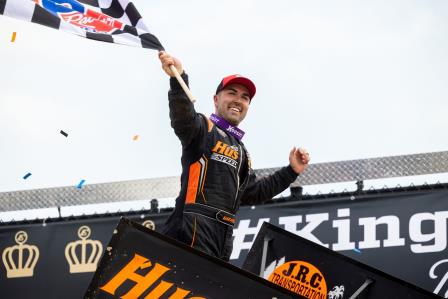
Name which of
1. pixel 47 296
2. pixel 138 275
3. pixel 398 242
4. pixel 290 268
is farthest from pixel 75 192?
pixel 138 275

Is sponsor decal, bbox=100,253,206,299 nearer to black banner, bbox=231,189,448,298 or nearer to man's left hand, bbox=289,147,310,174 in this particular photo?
man's left hand, bbox=289,147,310,174

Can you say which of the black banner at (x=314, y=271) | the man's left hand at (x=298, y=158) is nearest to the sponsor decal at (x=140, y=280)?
the black banner at (x=314, y=271)

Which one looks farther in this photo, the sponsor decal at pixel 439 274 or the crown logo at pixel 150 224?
the crown logo at pixel 150 224

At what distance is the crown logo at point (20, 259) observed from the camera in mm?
8602

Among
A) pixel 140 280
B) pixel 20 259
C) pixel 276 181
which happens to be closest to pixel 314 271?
pixel 276 181

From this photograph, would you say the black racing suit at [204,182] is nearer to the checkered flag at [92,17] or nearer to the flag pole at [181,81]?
the flag pole at [181,81]

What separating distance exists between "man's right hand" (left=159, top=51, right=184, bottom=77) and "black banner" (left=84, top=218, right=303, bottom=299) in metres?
1.14

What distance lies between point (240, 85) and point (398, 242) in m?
2.37

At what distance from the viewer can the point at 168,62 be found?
198 inches

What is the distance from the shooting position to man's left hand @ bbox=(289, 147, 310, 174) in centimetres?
586

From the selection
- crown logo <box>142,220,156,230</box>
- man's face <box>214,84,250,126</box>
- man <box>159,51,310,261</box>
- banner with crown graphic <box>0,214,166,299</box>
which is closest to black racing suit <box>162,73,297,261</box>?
man <box>159,51,310,261</box>

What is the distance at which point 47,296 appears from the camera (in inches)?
333

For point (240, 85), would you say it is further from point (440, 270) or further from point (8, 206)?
point (8, 206)

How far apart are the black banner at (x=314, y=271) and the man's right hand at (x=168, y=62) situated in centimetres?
120
